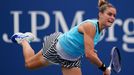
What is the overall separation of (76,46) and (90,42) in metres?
0.35

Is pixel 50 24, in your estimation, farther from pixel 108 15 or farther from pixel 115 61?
pixel 108 15

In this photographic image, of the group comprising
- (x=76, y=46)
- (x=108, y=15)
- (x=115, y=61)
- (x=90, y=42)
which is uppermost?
(x=108, y=15)

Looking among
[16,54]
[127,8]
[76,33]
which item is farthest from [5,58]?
[76,33]

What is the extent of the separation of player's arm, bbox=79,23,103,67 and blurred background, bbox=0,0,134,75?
2336 mm

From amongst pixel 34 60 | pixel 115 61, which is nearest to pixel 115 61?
pixel 115 61

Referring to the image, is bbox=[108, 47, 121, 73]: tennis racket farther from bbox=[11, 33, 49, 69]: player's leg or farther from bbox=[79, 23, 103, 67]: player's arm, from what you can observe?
bbox=[11, 33, 49, 69]: player's leg

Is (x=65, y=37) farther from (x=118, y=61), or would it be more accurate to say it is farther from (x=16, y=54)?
(x=16, y=54)

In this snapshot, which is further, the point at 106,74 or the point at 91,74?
the point at 91,74

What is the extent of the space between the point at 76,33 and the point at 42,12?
7.19ft

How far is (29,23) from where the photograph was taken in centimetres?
896

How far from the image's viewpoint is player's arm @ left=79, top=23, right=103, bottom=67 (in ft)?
21.4

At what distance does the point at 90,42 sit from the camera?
654 centimetres

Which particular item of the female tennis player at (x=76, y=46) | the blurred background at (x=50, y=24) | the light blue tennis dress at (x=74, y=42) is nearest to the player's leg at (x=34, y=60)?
the female tennis player at (x=76, y=46)

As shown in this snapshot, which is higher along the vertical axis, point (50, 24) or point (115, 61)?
point (115, 61)
